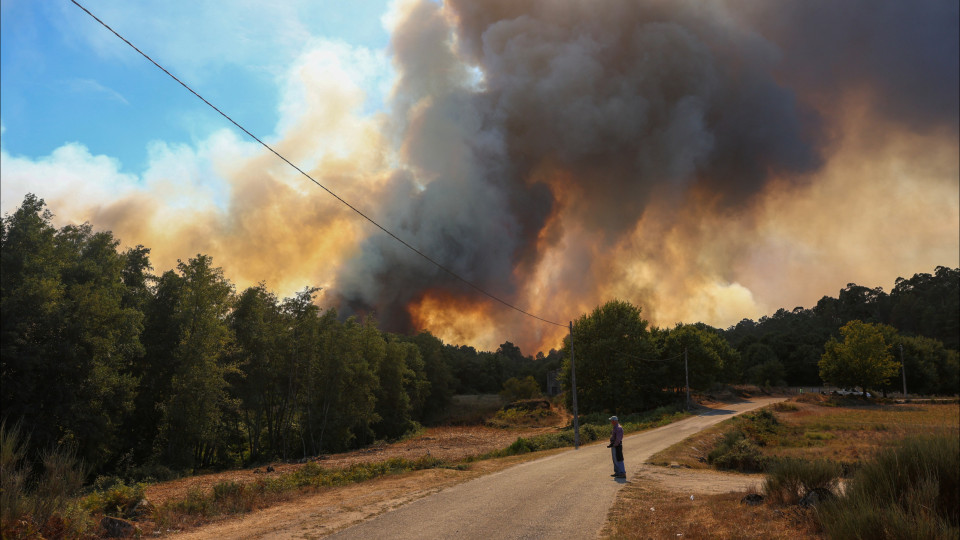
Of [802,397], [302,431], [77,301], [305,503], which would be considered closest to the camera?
[305,503]

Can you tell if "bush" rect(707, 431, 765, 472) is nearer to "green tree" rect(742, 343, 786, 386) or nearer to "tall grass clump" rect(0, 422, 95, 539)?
"tall grass clump" rect(0, 422, 95, 539)

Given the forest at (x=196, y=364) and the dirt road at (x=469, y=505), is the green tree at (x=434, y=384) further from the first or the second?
the dirt road at (x=469, y=505)

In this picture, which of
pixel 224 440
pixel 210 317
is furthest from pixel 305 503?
pixel 224 440

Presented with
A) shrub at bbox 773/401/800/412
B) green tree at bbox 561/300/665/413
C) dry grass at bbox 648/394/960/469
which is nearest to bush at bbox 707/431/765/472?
dry grass at bbox 648/394/960/469

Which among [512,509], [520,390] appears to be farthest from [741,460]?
[520,390]

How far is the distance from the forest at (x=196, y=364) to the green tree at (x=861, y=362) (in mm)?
21486

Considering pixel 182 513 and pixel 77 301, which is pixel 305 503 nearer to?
pixel 182 513

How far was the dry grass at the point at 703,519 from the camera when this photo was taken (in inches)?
421

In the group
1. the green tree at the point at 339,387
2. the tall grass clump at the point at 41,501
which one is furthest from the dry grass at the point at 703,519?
the green tree at the point at 339,387

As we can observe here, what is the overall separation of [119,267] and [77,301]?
5.73m

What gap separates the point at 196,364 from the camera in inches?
1431

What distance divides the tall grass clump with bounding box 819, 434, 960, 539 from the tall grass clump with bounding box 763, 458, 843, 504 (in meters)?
1.84

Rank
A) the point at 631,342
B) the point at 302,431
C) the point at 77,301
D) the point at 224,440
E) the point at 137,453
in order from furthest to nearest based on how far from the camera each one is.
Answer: the point at 631,342 → the point at 302,431 → the point at 224,440 → the point at 137,453 → the point at 77,301

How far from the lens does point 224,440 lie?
4575 centimetres
